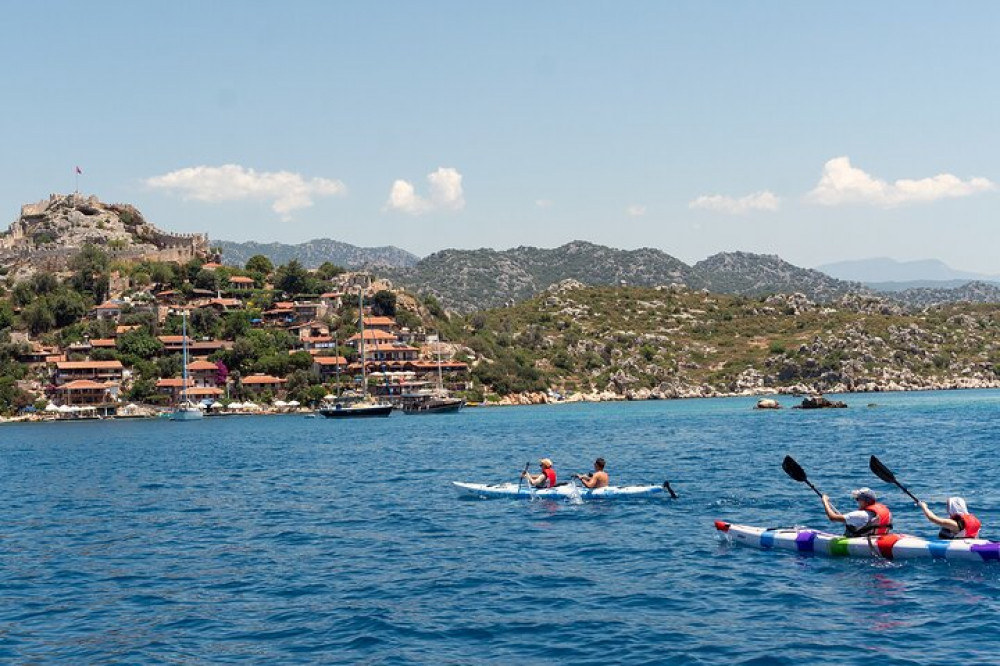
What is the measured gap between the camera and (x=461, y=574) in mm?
23141

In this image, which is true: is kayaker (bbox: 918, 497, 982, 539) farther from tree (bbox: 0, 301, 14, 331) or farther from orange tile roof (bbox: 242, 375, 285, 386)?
tree (bbox: 0, 301, 14, 331)

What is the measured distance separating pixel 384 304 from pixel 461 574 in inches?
6307

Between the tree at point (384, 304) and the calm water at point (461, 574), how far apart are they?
129839 millimetres

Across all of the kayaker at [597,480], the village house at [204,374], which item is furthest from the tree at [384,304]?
the kayaker at [597,480]

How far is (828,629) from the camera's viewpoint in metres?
17.8

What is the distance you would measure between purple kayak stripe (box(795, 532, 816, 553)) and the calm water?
335mm

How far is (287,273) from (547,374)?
173 ft

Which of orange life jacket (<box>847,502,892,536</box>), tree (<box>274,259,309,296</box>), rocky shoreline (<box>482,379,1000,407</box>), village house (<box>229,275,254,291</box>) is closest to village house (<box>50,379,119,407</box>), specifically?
village house (<box>229,275,254,291</box>)

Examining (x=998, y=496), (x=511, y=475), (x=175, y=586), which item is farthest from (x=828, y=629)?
(x=511, y=475)

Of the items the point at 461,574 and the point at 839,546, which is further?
the point at 839,546

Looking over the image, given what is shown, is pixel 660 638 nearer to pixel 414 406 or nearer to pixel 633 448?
pixel 633 448

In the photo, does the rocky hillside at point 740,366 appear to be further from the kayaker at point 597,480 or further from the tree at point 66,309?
the kayaker at point 597,480

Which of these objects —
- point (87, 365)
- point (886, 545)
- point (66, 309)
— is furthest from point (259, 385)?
point (886, 545)

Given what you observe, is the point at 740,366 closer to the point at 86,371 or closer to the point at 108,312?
the point at 108,312
